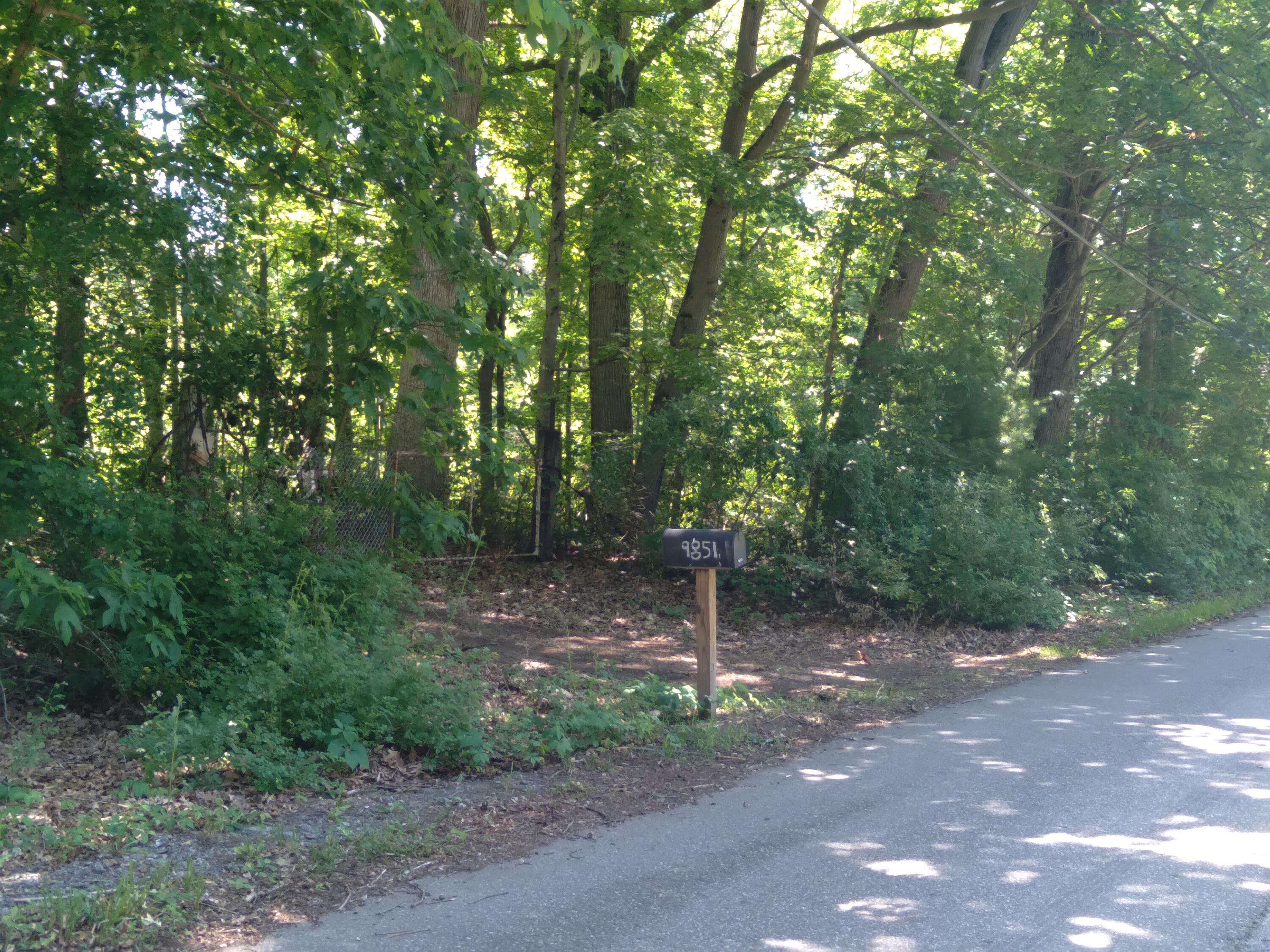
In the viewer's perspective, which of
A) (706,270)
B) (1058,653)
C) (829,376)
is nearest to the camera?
(1058,653)

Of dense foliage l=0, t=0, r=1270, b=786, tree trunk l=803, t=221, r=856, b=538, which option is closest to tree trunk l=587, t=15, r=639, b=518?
dense foliage l=0, t=0, r=1270, b=786

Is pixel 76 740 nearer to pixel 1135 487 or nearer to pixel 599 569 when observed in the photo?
pixel 599 569

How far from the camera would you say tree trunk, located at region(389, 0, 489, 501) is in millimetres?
7953

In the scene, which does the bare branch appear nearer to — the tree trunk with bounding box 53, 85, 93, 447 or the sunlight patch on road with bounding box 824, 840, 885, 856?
the tree trunk with bounding box 53, 85, 93, 447

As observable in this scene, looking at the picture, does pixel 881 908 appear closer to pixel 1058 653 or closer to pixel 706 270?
pixel 1058 653

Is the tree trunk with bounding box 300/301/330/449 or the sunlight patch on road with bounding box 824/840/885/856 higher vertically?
the tree trunk with bounding box 300/301/330/449

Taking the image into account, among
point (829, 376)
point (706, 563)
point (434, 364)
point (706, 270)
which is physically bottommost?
point (706, 563)

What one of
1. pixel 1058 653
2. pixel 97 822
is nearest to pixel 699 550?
pixel 97 822

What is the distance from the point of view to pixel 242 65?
24.9 ft

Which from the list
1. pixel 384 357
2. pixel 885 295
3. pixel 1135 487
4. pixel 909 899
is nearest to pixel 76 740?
pixel 384 357

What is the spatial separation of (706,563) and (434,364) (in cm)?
265

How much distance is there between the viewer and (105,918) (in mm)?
3949

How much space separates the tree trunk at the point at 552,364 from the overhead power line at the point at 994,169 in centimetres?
391

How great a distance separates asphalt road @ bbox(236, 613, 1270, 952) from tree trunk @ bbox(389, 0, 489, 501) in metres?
3.91
